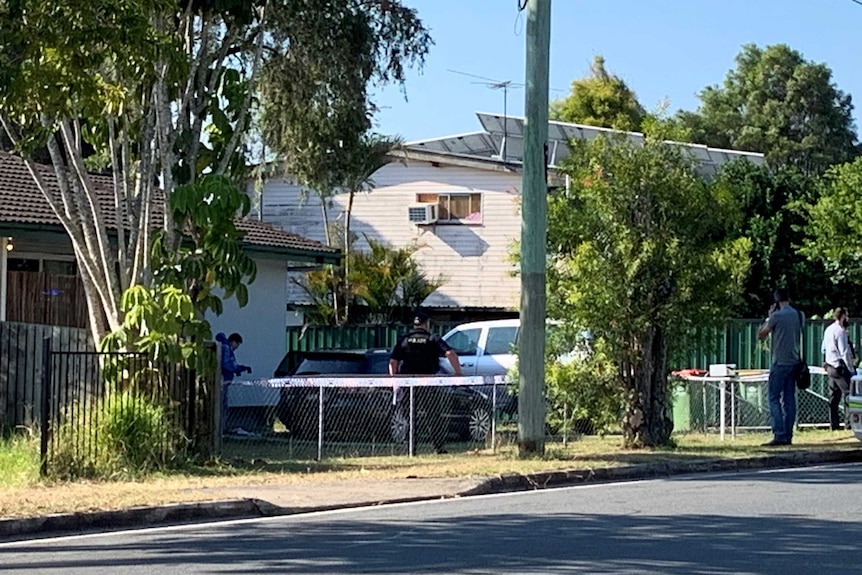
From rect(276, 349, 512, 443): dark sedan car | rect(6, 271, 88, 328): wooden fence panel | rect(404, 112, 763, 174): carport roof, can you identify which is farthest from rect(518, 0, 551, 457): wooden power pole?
rect(404, 112, 763, 174): carport roof

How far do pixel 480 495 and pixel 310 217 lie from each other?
2661 centimetres

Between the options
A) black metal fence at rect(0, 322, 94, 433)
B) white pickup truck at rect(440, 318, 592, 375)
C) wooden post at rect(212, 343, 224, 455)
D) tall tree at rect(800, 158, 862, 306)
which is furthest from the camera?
tall tree at rect(800, 158, 862, 306)

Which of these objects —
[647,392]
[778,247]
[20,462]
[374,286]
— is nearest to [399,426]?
[647,392]

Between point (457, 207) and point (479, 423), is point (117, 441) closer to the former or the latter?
point (479, 423)

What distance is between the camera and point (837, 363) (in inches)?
810

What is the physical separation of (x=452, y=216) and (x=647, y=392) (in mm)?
20601

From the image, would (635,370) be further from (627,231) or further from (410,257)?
(410,257)

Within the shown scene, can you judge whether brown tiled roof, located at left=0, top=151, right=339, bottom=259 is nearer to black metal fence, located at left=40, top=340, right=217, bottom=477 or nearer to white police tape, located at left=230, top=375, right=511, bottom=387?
black metal fence, located at left=40, top=340, right=217, bottom=477

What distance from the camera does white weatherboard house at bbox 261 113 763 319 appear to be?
3678 cm

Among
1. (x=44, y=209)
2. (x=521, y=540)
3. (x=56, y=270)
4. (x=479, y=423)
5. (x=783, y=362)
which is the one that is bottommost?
(x=521, y=540)

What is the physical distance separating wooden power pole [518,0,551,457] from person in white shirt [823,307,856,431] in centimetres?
632

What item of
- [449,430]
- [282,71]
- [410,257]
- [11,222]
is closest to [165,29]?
[282,71]

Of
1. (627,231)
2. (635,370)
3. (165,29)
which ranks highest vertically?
(165,29)

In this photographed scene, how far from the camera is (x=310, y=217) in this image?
3997 centimetres
